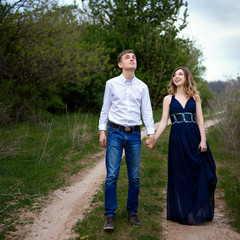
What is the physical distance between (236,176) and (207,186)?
2898mm

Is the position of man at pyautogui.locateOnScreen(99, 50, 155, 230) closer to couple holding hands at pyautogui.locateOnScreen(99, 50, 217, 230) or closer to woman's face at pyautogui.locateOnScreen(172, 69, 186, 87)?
couple holding hands at pyautogui.locateOnScreen(99, 50, 217, 230)

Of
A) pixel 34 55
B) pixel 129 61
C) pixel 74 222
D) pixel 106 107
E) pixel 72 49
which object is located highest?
pixel 72 49

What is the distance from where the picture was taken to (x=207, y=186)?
4.11 meters

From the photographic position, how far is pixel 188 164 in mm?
4164

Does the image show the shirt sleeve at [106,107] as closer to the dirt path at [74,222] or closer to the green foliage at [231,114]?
the dirt path at [74,222]

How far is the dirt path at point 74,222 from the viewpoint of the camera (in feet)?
12.4

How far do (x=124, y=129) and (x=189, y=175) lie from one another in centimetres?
121

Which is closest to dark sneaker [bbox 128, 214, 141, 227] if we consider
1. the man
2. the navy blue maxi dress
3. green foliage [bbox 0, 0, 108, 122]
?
the man

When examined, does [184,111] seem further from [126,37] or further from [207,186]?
[126,37]

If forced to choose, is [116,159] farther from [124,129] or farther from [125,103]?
[125,103]

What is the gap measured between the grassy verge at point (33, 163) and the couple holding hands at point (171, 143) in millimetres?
1789

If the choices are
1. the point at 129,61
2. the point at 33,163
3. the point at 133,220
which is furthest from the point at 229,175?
the point at 33,163

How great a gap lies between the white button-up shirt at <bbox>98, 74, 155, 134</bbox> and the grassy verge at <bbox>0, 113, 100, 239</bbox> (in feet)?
7.10

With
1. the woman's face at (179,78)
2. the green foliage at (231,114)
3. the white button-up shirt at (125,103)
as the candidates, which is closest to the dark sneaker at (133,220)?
the white button-up shirt at (125,103)
